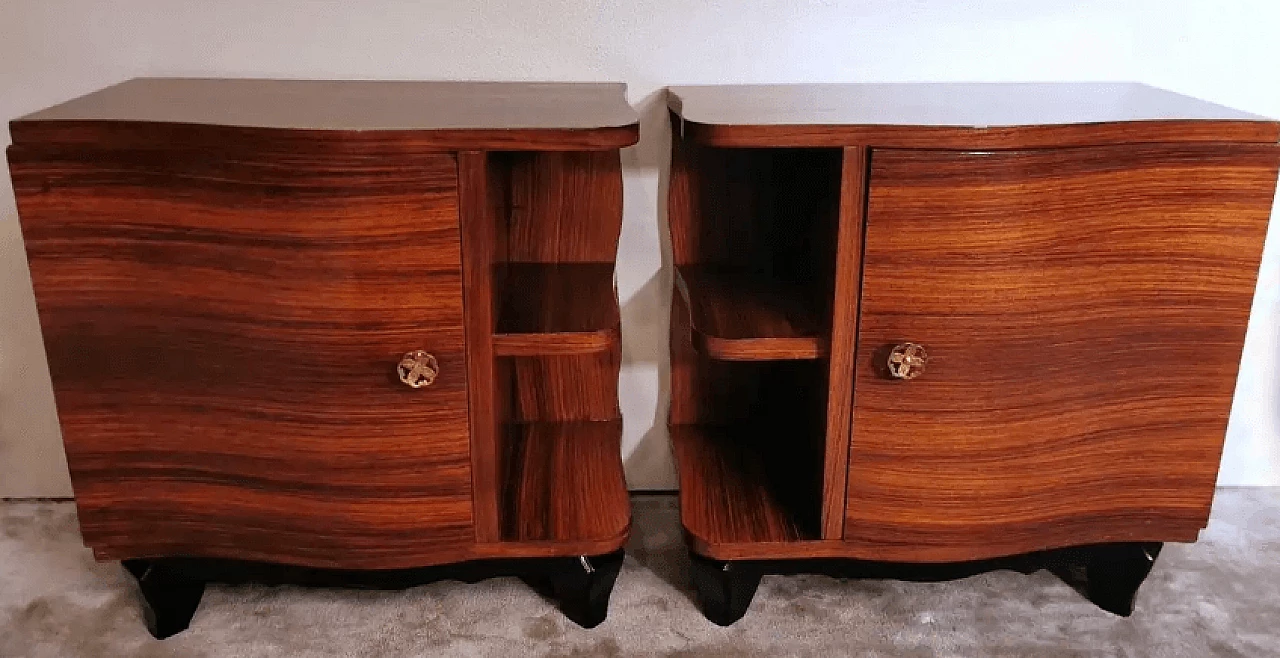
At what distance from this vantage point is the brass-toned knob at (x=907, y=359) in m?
0.93

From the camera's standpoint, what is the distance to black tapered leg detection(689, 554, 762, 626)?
40.8 inches

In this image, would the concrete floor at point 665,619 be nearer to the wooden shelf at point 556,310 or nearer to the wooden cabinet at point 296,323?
the wooden cabinet at point 296,323

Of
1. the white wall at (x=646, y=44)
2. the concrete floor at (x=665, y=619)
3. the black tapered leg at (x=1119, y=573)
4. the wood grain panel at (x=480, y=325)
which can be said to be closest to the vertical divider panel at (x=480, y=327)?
the wood grain panel at (x=480, y=325)

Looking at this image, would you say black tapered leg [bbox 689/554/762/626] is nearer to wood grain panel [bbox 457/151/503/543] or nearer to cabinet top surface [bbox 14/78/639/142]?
wood grain panel [bbox 457/151/503/543]

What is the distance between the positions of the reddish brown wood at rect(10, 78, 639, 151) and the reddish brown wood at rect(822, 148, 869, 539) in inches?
8.0

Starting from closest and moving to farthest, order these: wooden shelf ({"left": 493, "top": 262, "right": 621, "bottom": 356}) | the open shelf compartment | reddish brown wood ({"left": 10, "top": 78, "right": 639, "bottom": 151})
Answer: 1. reddish brown wood ({"left": 10, "top": 78, "right": 639, "bottom": 151})
2. wooden shelf ({"left": 493, "top": 262, "right": 621, "bottom": 356})
3. the open shelf compartment

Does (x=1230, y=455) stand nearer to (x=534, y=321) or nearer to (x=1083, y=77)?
(x=1083, y=77)

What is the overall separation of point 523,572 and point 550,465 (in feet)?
0.52

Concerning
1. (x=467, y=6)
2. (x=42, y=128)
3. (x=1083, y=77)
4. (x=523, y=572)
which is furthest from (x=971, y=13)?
(x=42, y=128)

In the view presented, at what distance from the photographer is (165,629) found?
1042 millimetres

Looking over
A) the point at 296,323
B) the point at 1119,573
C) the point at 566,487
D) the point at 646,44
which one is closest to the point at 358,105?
the point at 296,323

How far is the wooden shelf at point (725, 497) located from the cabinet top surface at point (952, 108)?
41 cm

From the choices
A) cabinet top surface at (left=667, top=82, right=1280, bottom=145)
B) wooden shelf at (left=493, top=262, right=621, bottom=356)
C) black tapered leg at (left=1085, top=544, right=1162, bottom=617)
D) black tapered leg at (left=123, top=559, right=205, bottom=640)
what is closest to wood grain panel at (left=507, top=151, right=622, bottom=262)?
wooden shelf at (left=493, top=262, right=621, bottom=356)

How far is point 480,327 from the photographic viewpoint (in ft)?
3.03
